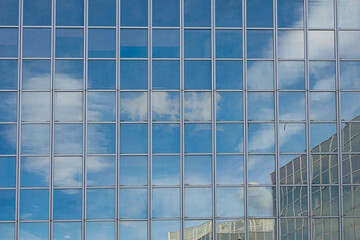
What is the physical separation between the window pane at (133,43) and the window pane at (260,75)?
402 cm

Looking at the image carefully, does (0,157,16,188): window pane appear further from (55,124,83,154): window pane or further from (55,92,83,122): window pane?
(55,92,83,122): window pane

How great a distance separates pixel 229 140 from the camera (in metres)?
18.2

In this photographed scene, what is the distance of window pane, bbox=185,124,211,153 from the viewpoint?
18156mm

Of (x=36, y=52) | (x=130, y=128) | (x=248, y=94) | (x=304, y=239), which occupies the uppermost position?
(x=36, y=52)

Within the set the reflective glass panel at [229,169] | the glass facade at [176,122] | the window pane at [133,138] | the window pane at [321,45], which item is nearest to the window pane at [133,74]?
the glass facade at [176,122]

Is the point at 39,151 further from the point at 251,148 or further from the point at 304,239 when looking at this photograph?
the point at 304,239

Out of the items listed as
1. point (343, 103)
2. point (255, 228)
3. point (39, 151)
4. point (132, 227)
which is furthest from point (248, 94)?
point (39, 151)

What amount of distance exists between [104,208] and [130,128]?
306 cm

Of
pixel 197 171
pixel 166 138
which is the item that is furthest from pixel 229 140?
pixel 166 138

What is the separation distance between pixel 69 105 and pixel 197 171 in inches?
210

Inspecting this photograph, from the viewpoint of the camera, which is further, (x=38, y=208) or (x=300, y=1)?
(x=300, y=1)

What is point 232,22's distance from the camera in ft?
61.5

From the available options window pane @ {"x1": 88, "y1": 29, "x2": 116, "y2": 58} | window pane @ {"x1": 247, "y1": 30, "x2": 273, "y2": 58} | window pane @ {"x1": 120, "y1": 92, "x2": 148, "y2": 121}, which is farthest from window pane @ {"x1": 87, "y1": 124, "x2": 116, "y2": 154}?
window pane @ {"x1": 247, "y1": 30, "x2": 273, "y2": 58}

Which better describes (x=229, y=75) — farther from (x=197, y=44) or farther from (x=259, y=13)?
(x=259, y=13)
